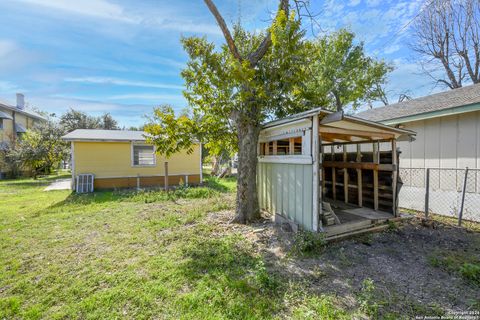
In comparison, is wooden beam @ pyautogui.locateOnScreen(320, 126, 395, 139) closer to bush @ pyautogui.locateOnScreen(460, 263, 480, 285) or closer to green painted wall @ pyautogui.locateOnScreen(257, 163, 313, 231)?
green painted wall @ pyautogui.locateOnScreen(257, 163, 313, 231)

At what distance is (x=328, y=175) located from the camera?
7.11 metres

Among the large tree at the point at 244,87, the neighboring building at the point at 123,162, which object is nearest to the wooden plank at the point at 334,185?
the large tree at the point at 244,87

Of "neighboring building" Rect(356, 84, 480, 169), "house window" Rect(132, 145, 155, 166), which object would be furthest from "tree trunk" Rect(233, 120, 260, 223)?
"house window" Rect(132, 145, 155, 166)

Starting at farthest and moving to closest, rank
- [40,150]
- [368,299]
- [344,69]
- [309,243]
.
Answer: [344,69] < [40,150] < [309,243] < [368,299]

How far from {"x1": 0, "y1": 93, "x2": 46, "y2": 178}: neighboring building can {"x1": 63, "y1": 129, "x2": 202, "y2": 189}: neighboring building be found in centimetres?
1067

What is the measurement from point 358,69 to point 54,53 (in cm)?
1846

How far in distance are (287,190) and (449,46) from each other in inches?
672

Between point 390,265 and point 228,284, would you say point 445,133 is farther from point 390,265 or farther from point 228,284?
point 228,284

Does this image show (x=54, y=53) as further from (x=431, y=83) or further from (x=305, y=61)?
(x=431, y=83)

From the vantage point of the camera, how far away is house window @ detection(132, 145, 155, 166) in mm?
11109

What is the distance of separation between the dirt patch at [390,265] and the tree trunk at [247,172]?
369mm

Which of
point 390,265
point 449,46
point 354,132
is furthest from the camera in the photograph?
point 449,46

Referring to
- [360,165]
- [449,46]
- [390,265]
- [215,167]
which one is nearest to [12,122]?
[215,167]

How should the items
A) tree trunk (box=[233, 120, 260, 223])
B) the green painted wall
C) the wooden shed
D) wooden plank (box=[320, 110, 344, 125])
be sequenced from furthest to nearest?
tree trunk (box=[233, 120, 260, 223])
the green painted wall
the wooden shed
wooden plank (box=[320, 110, 344, 125])
